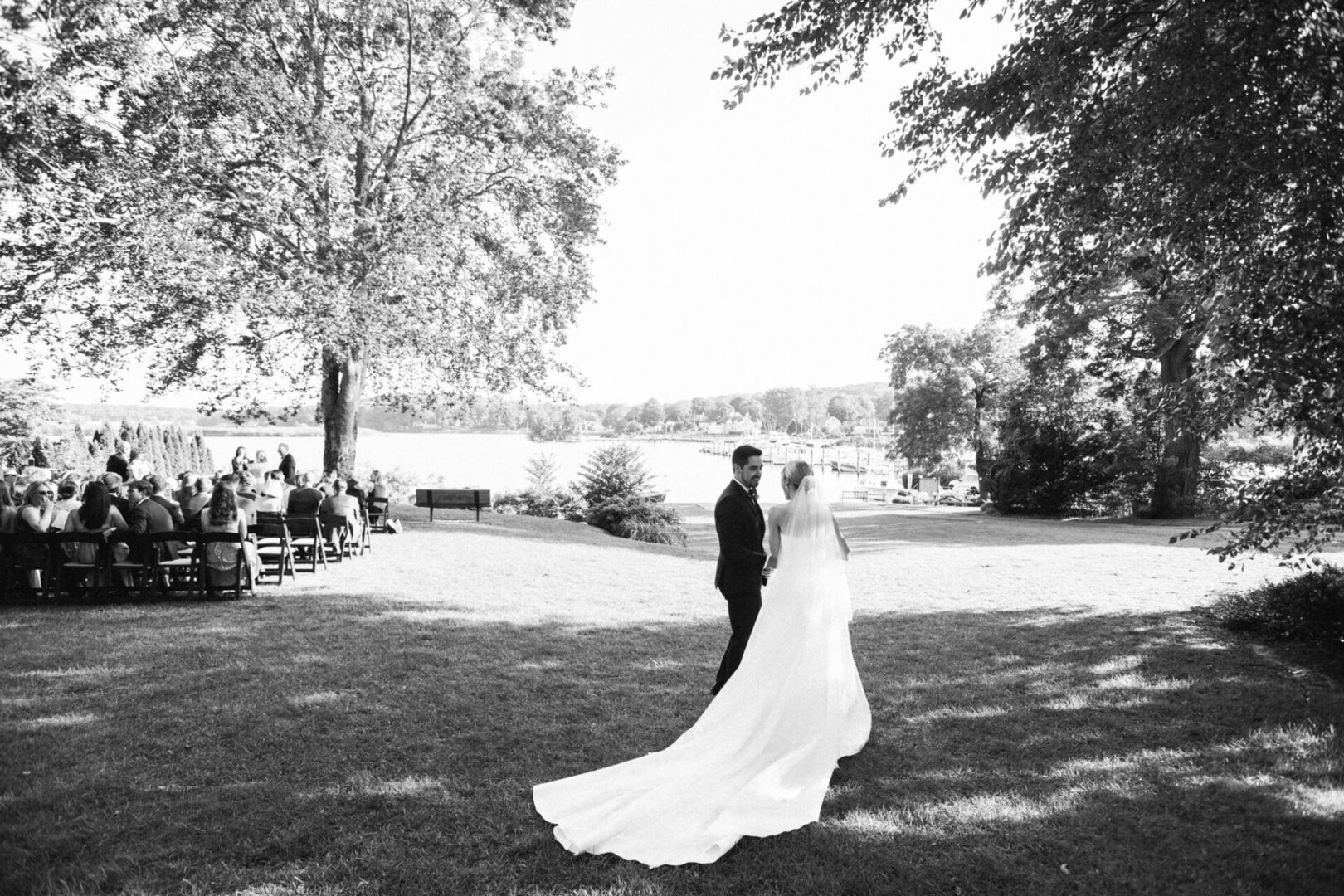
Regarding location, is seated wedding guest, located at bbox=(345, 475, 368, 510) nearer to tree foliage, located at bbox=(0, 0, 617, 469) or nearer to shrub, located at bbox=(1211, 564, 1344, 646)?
tree foliage, located at bbox=(0, 0, 617, 469)

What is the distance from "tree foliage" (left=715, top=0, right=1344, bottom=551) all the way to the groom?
12.5 ft

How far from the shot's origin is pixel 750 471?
6.40 metres

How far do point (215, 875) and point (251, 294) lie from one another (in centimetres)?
1497

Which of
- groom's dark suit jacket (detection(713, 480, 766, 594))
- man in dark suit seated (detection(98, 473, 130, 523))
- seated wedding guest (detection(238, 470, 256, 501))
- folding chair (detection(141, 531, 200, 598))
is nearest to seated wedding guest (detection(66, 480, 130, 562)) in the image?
man in dark suit seated (detection(98, 473, 130, 523))

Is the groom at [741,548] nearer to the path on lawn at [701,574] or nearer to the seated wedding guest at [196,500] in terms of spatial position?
the path on lawn at [701,574]

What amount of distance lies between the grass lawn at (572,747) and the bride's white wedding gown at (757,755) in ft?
0.53

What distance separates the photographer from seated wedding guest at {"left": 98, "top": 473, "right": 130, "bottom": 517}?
1044cm

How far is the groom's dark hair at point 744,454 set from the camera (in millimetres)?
6309

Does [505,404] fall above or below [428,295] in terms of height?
below

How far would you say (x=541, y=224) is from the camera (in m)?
22.5

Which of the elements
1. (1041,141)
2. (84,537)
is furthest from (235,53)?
(1041,141)

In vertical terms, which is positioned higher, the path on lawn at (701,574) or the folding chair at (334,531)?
the folding chair at (334,531)

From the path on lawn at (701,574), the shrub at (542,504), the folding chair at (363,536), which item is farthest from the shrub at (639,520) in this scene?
the folding chair at (363,536)

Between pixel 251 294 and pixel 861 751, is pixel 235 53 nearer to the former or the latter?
pixel 251 294
